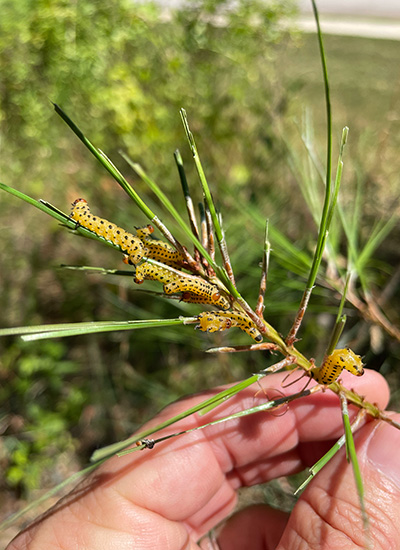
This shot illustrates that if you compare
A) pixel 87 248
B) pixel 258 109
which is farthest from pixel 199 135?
pixel 87 248

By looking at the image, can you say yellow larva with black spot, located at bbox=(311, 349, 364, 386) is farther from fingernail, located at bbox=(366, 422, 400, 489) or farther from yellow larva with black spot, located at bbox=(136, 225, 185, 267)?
fingernail, located at bbox=(366, 422, 400, 489)

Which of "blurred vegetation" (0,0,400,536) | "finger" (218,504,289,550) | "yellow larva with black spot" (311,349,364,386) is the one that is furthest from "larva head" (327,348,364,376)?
"blurred vegetation" (0,0,400,536)

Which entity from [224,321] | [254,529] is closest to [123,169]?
[254,529]

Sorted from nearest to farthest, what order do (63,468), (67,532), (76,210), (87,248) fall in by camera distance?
1. (76,210)
2. (67,532)
3. (63,468)
4. (87,248)

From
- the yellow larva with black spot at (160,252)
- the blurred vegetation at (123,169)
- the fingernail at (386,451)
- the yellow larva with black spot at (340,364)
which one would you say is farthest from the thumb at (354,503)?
the blurred vegetation at (123,169)

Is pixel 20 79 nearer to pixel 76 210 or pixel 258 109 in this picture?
pixel 258 109

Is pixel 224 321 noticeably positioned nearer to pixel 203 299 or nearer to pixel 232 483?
pixel 203 299
